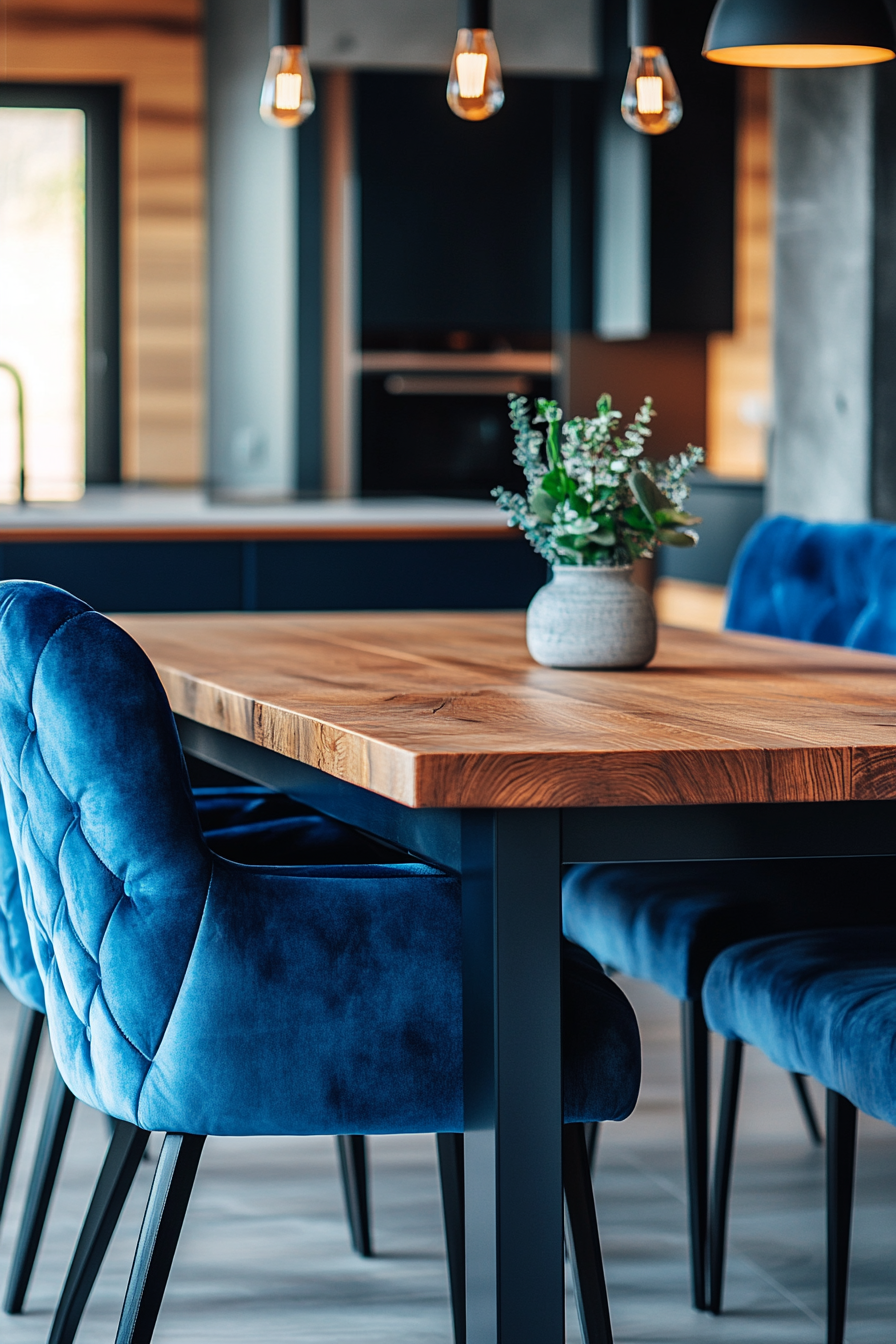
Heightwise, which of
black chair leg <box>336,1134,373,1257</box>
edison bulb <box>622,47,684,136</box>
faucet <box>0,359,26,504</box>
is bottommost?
black chair leg <box>336,1134,373,1257</box>

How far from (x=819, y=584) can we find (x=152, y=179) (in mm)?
4751

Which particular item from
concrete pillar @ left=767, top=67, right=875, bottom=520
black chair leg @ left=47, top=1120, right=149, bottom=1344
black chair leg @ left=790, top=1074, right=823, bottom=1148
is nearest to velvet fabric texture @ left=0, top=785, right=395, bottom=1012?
black chair leg @ left=47, top=1120, right=149, bottom=1344

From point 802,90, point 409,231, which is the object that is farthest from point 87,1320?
point 409,231

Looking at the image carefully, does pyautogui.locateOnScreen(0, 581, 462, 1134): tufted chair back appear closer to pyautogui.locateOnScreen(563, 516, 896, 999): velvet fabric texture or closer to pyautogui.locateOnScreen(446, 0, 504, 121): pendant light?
pyautogui.locateOnScreen(563, 516, 896, 999): velvet fabric texture

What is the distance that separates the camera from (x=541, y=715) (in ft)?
5.33

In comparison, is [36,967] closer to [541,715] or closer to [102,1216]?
[102,1216]

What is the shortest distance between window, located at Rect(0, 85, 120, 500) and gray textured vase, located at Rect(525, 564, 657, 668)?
16.3ft

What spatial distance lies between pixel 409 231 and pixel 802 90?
219cm

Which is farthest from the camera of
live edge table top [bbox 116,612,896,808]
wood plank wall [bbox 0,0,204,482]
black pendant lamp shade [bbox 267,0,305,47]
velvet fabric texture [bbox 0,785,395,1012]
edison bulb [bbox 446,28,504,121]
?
wood plank wall [bbox 0,0,204,482]

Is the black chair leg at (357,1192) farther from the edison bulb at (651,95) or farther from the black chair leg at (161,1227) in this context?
the edison bulb at (651,95)

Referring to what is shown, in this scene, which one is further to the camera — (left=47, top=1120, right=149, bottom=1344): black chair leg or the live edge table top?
(left=47, top=1120, right=149, bottom=1344): black chair leg

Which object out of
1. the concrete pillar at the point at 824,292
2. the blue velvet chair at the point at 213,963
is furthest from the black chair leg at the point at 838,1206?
the concrete pillar at the point at 824,292

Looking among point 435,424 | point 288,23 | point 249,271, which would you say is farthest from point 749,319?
point 288,23

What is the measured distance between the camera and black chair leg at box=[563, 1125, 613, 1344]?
156 cm
